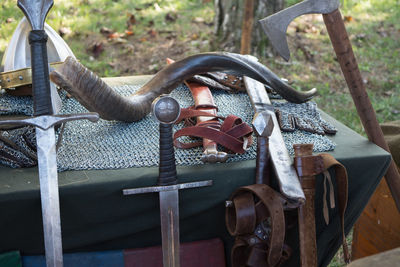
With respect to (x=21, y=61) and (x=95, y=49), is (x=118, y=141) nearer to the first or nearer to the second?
(x=21, y=61)

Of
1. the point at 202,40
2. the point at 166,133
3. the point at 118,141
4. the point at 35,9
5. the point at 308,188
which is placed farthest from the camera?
the point at 202,40

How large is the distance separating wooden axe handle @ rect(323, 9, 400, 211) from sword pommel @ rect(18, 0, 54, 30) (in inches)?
37.7

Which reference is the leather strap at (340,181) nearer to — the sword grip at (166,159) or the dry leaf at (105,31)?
the sword grip at (166,159)

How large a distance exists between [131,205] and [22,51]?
954mm

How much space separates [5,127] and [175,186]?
0.67 meters

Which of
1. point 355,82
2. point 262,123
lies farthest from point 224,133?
point 355,82

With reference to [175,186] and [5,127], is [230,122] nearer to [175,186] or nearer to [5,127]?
[175,186]

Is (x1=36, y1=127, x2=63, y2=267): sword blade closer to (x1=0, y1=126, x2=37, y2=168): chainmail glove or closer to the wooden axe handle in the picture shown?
(x1=0, y1=126, x2=37, y2=168): chainmail glove

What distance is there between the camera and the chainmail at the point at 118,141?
1.43m

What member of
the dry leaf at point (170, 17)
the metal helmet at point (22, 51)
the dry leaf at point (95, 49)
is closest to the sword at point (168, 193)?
the metal helmet at point (22, 51)

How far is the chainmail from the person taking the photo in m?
1.43

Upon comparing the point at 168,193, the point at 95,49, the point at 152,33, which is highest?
the point at 152,33

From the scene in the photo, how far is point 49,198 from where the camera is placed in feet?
3.89

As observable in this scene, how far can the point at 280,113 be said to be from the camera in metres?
1.75
